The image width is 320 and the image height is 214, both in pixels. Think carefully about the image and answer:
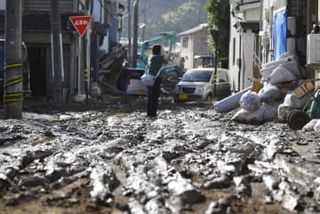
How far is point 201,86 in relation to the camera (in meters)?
29.7

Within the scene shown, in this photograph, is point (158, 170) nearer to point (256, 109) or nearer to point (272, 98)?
point (256, 109)

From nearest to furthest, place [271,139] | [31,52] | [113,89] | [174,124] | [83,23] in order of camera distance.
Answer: [271,139] < [174,124] < [83,23] < [31,52] < [113,89]

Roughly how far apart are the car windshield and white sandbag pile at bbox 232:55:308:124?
13.2 m

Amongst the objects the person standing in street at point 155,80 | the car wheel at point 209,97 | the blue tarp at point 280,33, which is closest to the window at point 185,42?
the car wheel at point 209,97

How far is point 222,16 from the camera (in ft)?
154

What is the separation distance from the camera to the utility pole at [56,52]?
23750 millimetres

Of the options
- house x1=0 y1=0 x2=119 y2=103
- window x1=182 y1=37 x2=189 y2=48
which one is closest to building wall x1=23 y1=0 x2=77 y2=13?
house x1=0 y1=0 x2=119 y2=103

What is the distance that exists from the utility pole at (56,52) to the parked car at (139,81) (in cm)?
827

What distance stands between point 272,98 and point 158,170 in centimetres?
838

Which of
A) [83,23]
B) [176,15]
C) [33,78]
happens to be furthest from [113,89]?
[176,15]

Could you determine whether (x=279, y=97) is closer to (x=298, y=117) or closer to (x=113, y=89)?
(x=298, y=117)

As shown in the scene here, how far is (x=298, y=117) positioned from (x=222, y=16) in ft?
111

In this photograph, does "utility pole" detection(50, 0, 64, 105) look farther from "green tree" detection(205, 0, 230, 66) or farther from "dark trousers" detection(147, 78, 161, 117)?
"green tree" detection(205, 0, 230, 66)

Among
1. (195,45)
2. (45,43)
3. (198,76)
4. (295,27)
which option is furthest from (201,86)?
(195,45)
